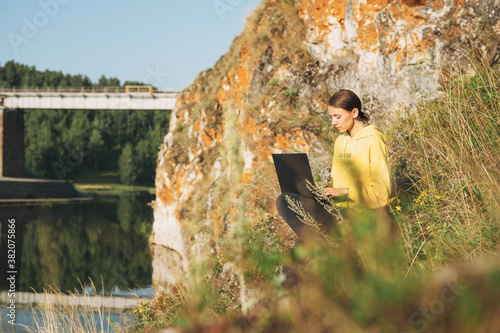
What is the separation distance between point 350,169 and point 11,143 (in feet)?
153

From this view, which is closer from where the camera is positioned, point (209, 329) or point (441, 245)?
A: point (209, 329)

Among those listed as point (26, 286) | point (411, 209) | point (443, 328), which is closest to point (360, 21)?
point (411, 209)

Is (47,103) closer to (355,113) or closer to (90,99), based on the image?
(90,99)

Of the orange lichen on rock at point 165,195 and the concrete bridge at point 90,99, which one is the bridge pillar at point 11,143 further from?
the orange lichen on rock at point 165,195

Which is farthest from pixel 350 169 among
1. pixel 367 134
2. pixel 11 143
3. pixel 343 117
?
pixel 11 143

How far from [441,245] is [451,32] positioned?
531 cm

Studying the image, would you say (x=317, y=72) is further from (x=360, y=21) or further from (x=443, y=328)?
(x=443, y=328)

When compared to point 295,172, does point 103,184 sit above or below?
below

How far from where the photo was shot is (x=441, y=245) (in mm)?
2814

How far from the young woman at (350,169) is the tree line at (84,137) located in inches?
2695

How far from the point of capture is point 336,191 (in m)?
3.28

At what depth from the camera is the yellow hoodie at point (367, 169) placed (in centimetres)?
313

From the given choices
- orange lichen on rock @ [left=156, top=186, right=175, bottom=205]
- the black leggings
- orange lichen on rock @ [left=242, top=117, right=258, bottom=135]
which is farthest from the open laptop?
orange lichen on rock @ [left=156, top=186, right=175, bottom=205]

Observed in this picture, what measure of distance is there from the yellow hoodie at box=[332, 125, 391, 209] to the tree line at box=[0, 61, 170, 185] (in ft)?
225
